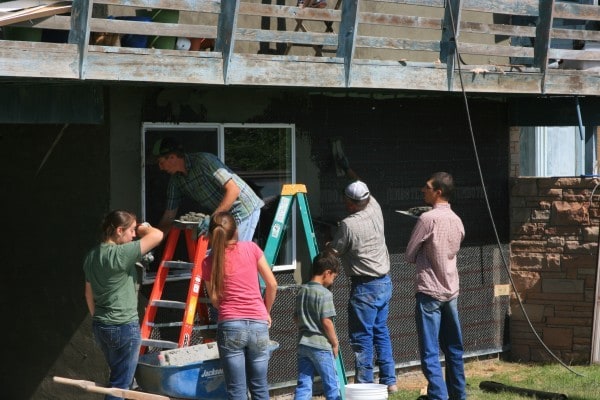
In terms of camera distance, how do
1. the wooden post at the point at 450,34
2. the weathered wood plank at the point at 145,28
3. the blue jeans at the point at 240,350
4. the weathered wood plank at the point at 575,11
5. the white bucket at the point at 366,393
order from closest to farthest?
1. the blue jeans at the point at 240,350
2. the weathered wood plank at the point at 145,28
3. the white bucket at the point at 366,393
4. the wooden post at the point at 450,34
5. the weathered wood plank at the point at 575,11

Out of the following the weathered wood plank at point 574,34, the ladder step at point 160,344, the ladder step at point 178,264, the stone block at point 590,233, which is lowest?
the ladder step at point 160,344

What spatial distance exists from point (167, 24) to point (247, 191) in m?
1.64

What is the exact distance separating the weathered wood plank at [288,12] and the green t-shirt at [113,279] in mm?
2316

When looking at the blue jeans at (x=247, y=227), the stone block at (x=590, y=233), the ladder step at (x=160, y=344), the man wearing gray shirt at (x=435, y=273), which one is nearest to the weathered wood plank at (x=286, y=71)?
the blue jeans at (x=247, y=227)

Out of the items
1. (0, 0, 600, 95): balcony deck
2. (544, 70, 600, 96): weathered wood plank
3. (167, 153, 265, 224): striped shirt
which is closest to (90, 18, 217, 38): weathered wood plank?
(0, 0, 600, 95): balcony deck

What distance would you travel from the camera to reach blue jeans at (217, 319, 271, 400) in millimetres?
7961

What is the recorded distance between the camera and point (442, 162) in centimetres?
1220

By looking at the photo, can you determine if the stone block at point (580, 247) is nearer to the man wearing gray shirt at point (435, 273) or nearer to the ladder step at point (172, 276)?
the man wearing gray shirt at point (435, 273)

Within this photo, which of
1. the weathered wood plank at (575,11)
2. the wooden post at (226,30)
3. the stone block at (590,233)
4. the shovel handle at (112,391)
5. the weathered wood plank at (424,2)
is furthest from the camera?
the stone block at (590,233)

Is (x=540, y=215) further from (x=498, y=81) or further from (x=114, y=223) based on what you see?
(x=114, y=223)


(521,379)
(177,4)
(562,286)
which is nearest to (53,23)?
(177,4)

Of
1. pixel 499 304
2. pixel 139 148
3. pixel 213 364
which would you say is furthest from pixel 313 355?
pixel 499 304

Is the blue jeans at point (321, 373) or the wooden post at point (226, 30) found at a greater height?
the wooden post at point (226, 30)

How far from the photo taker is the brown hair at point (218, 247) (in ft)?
26.2
